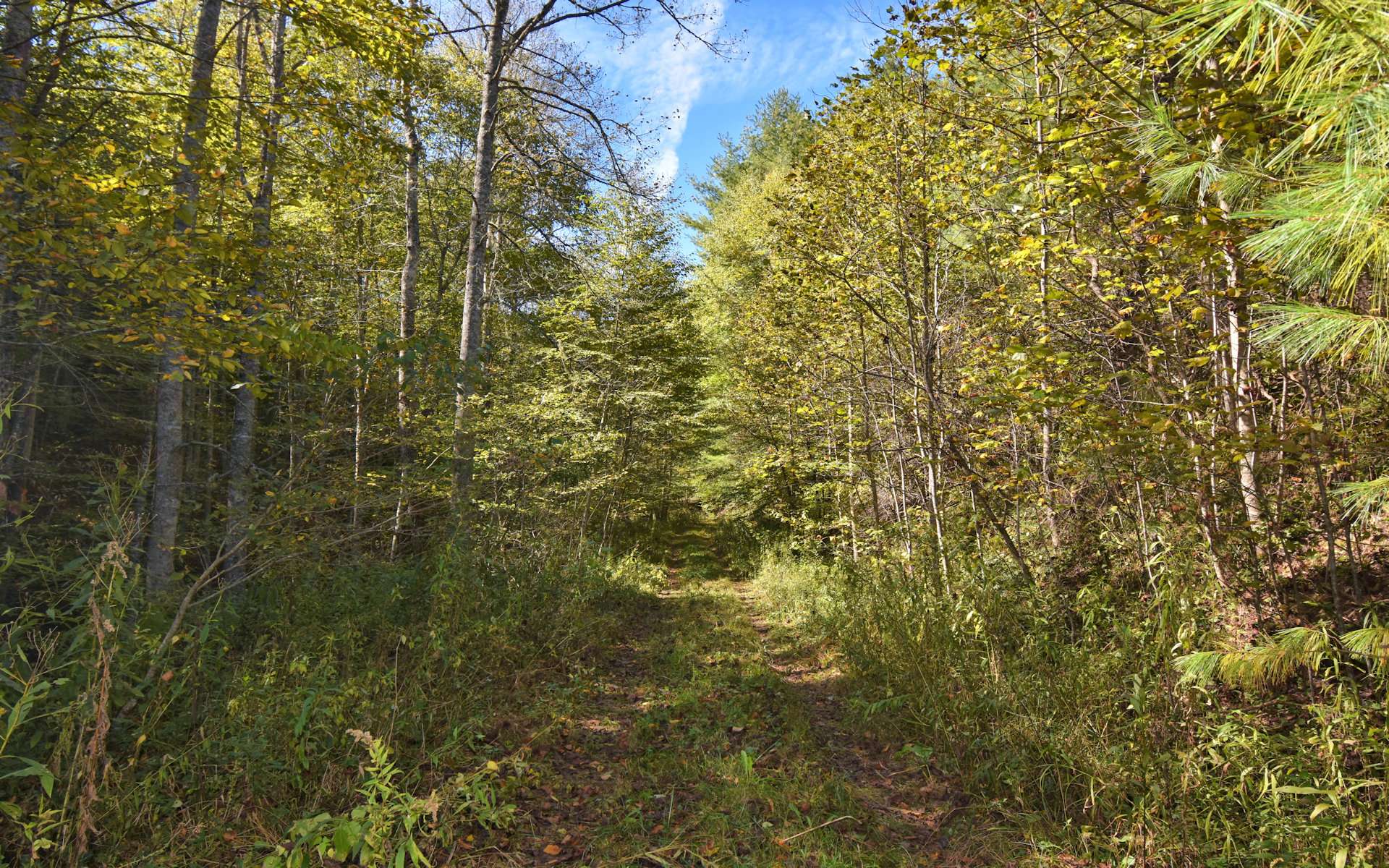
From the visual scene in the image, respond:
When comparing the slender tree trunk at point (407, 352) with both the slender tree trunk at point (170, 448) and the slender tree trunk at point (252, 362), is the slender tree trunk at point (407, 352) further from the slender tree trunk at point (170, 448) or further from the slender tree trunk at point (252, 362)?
the slender tree trunk at point (170, 448)

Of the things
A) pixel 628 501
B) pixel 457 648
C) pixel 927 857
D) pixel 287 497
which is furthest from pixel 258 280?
pixel 628 501

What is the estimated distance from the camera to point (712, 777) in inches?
166

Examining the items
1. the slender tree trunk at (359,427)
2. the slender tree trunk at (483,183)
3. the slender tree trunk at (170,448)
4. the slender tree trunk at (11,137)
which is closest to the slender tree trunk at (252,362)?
the slender tree trunk at (170,448)

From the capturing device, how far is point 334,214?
10125 millimetres

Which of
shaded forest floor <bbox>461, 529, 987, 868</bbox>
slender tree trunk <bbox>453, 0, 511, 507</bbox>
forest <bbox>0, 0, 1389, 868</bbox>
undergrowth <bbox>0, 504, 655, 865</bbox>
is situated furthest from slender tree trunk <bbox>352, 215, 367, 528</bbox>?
shaded forest floor <bbox>461, 529, 987, 868</bbox>

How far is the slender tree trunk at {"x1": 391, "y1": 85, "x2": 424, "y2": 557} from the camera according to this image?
5336 mm

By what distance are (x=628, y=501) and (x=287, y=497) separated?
1100cm

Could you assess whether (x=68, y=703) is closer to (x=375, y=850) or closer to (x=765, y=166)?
(x=375, y=850)

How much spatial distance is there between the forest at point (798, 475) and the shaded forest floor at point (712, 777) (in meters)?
0.04

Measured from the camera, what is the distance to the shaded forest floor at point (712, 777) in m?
3.42

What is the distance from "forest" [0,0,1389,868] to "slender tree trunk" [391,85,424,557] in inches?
4.6

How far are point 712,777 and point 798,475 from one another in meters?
4.97

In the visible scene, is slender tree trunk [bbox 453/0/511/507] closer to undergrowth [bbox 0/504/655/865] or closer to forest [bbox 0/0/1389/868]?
forest [bbox 0/0/1389/868]

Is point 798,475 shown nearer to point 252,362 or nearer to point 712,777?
point 712,777
